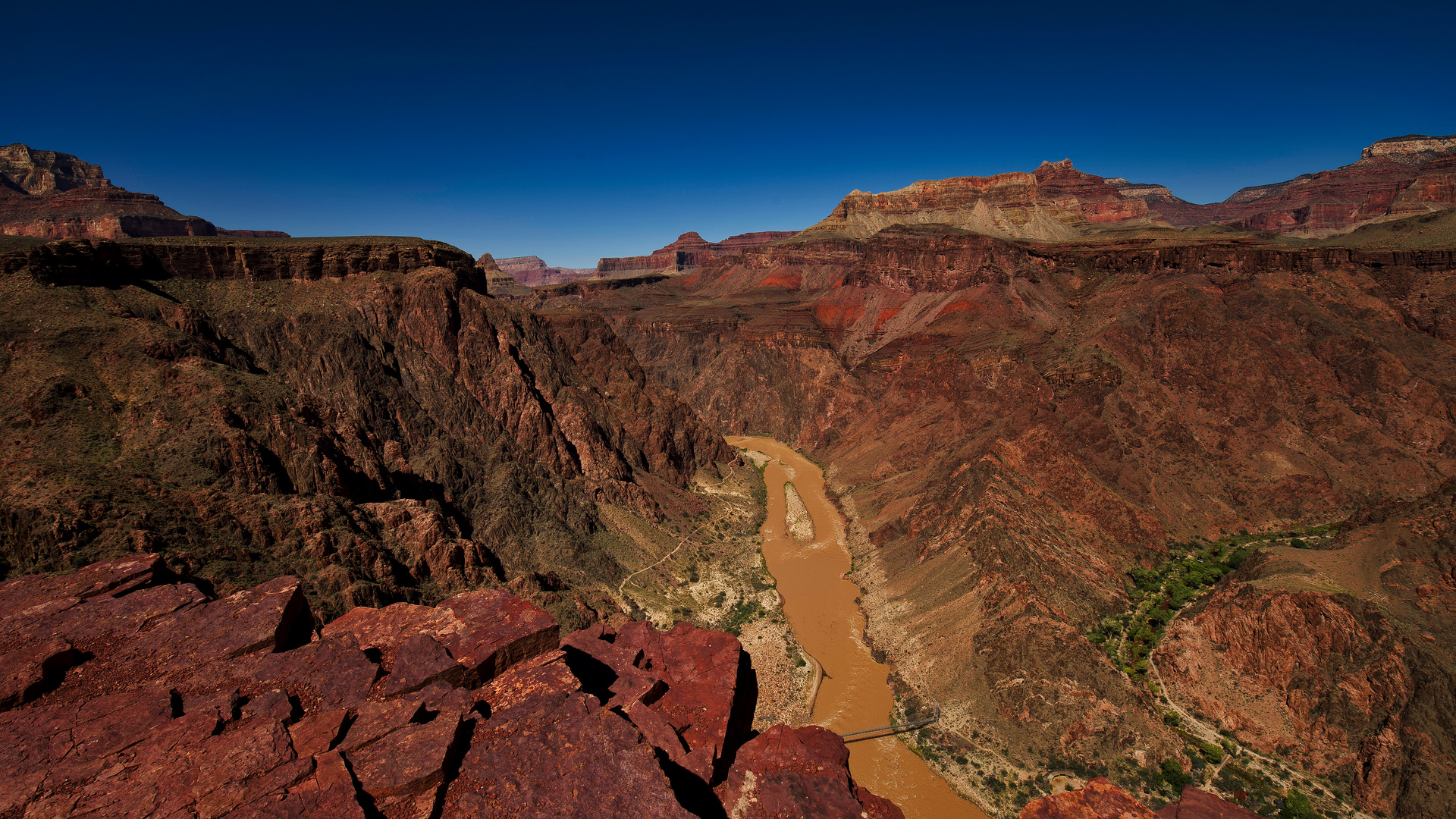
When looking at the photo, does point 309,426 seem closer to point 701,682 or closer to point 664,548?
point 701,682

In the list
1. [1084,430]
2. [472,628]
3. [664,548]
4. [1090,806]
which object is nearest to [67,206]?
[664,548]

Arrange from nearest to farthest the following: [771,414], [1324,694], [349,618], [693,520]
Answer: [349,618], [1324,694], [693,520], [771,414]

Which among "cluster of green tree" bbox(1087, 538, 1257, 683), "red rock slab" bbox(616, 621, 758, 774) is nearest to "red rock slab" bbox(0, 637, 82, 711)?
"red rock slab" bbox(616, 621, 758, 774)

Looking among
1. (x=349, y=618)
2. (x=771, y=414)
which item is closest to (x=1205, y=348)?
(x=771, y=414)

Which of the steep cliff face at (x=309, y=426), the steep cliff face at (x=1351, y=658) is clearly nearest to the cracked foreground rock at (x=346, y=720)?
the steep cliff face at (x=309, y=426)

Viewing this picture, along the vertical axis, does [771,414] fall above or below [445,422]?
below

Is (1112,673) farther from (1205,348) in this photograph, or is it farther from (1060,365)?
(1205,348)
